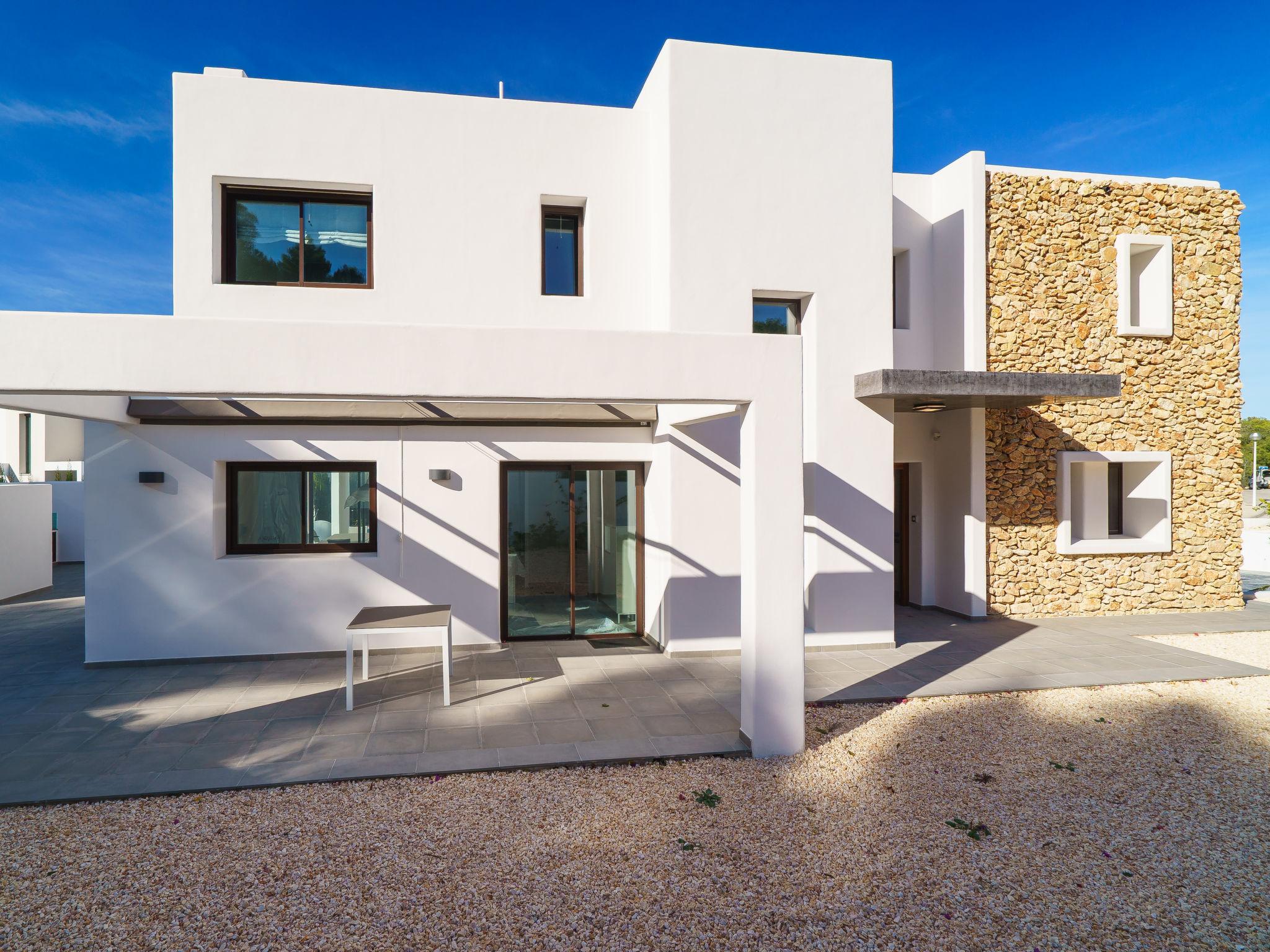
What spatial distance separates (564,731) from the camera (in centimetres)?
623

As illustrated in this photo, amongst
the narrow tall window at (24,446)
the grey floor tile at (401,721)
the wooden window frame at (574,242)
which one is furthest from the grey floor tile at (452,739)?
the narrow tall window at (24,446)

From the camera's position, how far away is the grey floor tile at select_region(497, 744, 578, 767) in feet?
18.2

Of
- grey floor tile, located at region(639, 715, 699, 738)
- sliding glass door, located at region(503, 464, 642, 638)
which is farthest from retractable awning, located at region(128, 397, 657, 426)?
grey floor tile, located at region(639, 715, 699, 738)

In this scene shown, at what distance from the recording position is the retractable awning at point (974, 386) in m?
8.52

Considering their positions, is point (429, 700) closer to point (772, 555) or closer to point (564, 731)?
point (564, 731)

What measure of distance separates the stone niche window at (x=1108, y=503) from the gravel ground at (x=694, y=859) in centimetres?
593

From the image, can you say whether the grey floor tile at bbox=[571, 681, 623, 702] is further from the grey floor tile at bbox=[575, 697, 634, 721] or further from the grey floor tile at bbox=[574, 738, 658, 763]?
the grey floor tile at bbox=[574, 738, 658, 763]

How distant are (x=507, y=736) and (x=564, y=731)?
51 centimetres

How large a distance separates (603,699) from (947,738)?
329 cm

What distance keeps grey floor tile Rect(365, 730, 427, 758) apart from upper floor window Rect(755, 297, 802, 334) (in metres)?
6.52

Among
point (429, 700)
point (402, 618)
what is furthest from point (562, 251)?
point (429, 700)

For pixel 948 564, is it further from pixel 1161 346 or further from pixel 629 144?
pixel 629 144

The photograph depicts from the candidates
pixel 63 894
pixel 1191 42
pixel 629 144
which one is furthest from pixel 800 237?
pixel 1191 42

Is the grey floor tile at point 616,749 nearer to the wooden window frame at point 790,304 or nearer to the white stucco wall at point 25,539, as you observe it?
the wooden window frame at point 790,304
